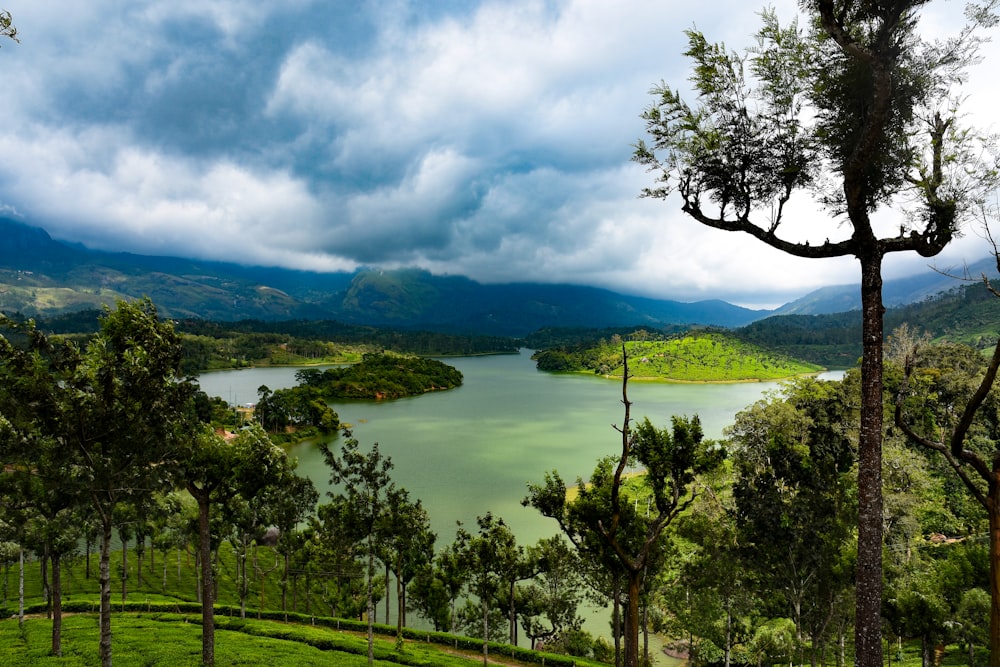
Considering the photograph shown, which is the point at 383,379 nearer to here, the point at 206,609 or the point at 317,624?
the point at 317,624

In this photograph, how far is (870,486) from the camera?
228 inches

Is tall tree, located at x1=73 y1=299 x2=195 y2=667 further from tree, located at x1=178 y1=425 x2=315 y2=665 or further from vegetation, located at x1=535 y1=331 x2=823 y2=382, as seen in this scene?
vegetation, located at x1=535 y1=331 x2=823 y2=382

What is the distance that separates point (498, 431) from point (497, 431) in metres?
0.13

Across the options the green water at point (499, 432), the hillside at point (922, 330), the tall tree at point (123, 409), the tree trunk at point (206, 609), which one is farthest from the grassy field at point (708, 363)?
the tall tree at point (123, 409)

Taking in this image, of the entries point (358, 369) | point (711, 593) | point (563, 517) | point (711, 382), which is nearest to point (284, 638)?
point (563, 517)

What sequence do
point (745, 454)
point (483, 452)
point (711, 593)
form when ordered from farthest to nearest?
point (483, 452) < point (745, 454) < point (711, 593)

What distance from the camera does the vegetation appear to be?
427 feet

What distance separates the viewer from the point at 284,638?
18.1 m

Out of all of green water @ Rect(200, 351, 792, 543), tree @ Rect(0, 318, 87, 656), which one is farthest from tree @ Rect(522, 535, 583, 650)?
tree @ Rect(0, 318, 87, 656)

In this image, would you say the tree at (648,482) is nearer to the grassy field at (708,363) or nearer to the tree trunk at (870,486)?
the tree trunk at (870,486)

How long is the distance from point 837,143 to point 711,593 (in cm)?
1741

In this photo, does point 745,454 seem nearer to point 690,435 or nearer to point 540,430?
point 690,435

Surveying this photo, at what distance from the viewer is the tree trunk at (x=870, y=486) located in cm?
570

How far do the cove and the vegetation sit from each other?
843cm
